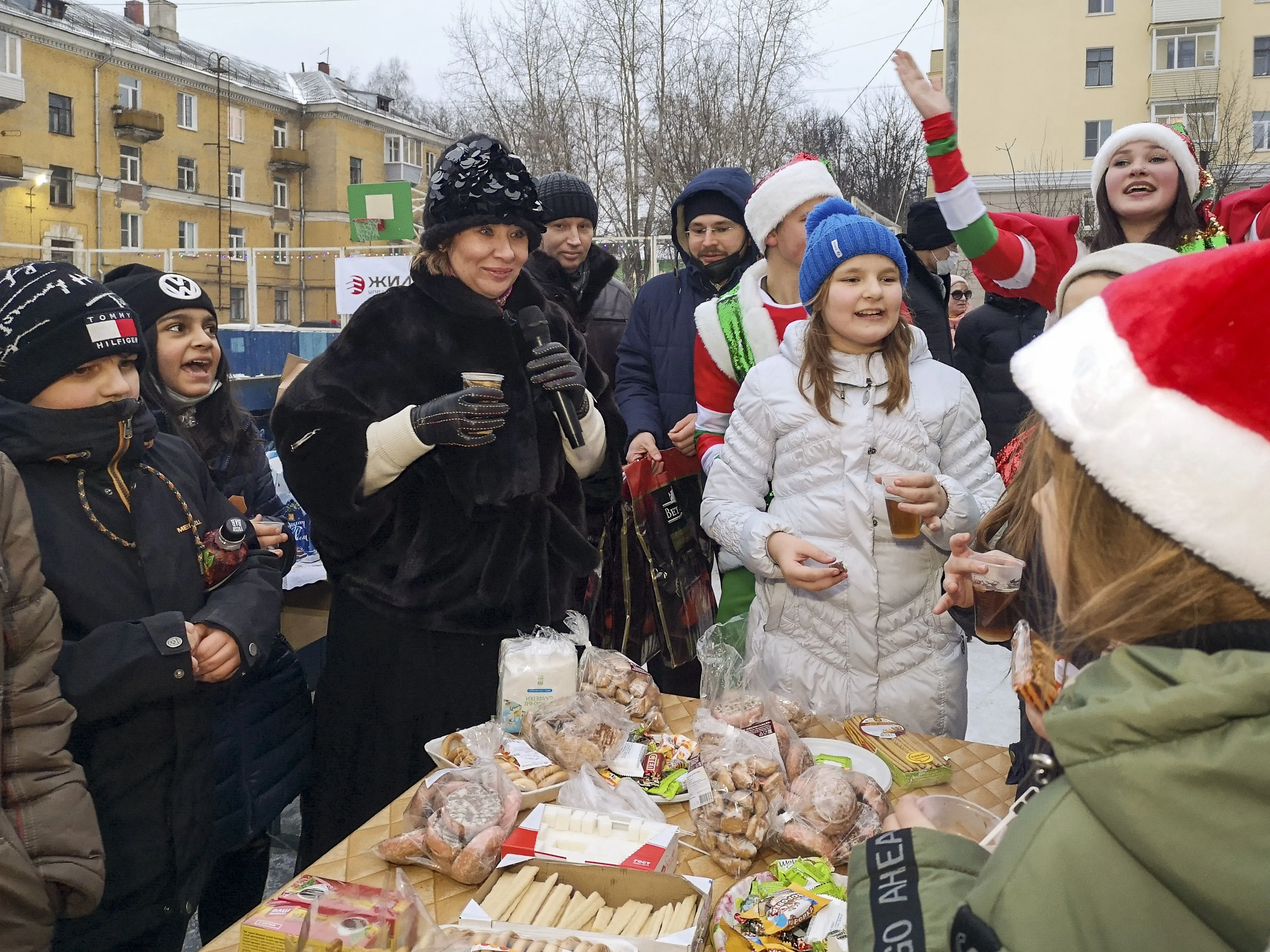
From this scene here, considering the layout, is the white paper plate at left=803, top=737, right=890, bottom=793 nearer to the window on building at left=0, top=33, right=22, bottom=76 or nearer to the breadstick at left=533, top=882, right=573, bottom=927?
the breadstick at left=533, top=882, right=573, bottom=927

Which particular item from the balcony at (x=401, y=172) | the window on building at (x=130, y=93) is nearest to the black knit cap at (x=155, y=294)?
the window on building at (x=130, y=93)

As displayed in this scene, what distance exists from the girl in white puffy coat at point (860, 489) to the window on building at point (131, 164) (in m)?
37.4

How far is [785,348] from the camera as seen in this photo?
248cm

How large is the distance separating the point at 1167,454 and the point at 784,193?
2309 millimetres

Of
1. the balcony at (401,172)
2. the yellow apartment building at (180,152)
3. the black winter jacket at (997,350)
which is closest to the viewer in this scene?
the black winter jacket at (997,350)

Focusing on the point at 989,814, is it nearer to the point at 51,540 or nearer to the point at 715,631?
the point at 715,631

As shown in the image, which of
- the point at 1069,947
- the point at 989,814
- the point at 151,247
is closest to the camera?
the point at 1069,947

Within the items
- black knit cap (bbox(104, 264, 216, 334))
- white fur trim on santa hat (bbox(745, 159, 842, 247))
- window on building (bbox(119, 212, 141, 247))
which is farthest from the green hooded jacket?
window on building (bbox(119, 212, 141, 247))

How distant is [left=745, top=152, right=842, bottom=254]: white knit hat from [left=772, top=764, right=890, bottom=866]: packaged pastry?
1886 mm

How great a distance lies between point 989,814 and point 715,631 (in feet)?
3.41

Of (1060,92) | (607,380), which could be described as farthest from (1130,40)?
(607,380)

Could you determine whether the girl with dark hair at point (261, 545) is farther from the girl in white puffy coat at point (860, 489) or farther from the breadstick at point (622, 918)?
the girl in white puffy coat at point (860, 489)

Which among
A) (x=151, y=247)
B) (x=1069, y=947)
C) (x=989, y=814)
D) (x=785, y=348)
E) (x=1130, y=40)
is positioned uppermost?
(x=1130, y=40)

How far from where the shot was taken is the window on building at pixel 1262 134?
26.1 meters
